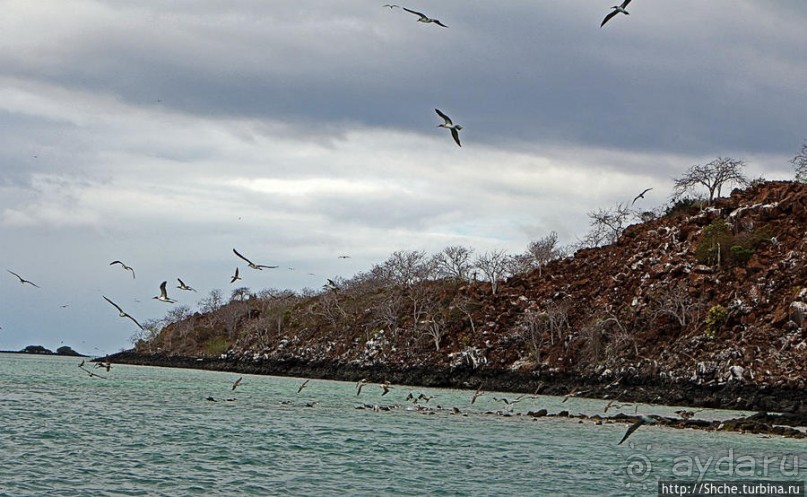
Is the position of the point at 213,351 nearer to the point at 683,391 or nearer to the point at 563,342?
the point at 563,342

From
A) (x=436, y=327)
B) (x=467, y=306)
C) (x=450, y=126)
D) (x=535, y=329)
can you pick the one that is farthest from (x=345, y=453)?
(x=467, y=306)

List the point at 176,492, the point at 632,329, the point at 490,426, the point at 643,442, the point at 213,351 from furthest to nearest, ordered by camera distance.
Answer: the point at 213,351
the point at 632,329
the point at 490,426
the point at 643,442
the point at 176,492

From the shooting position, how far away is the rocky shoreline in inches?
1734

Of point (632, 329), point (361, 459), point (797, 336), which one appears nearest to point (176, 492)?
point (361, 459)

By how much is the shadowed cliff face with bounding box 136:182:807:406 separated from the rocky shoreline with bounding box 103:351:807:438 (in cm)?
72

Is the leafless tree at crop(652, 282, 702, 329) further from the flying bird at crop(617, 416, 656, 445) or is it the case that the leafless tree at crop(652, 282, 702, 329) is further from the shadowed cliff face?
the flying bird at crop(617, 416, 656, 445)

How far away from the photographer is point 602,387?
68.8 m

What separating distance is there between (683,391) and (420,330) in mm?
41657

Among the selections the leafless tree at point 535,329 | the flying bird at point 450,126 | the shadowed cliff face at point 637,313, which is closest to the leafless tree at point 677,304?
the shadowed cliff face at point 637,313

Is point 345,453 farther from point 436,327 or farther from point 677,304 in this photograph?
point 436,327

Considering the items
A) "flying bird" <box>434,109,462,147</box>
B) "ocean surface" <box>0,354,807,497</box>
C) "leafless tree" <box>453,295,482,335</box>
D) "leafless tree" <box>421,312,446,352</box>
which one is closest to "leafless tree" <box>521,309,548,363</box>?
"leafless tree" <box>453,295,482,335</box>

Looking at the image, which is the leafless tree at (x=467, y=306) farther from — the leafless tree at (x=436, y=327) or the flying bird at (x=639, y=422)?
the flying bird at (x=639, y=422)

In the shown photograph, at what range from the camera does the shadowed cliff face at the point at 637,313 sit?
2483 inches

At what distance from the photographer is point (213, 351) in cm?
14088
